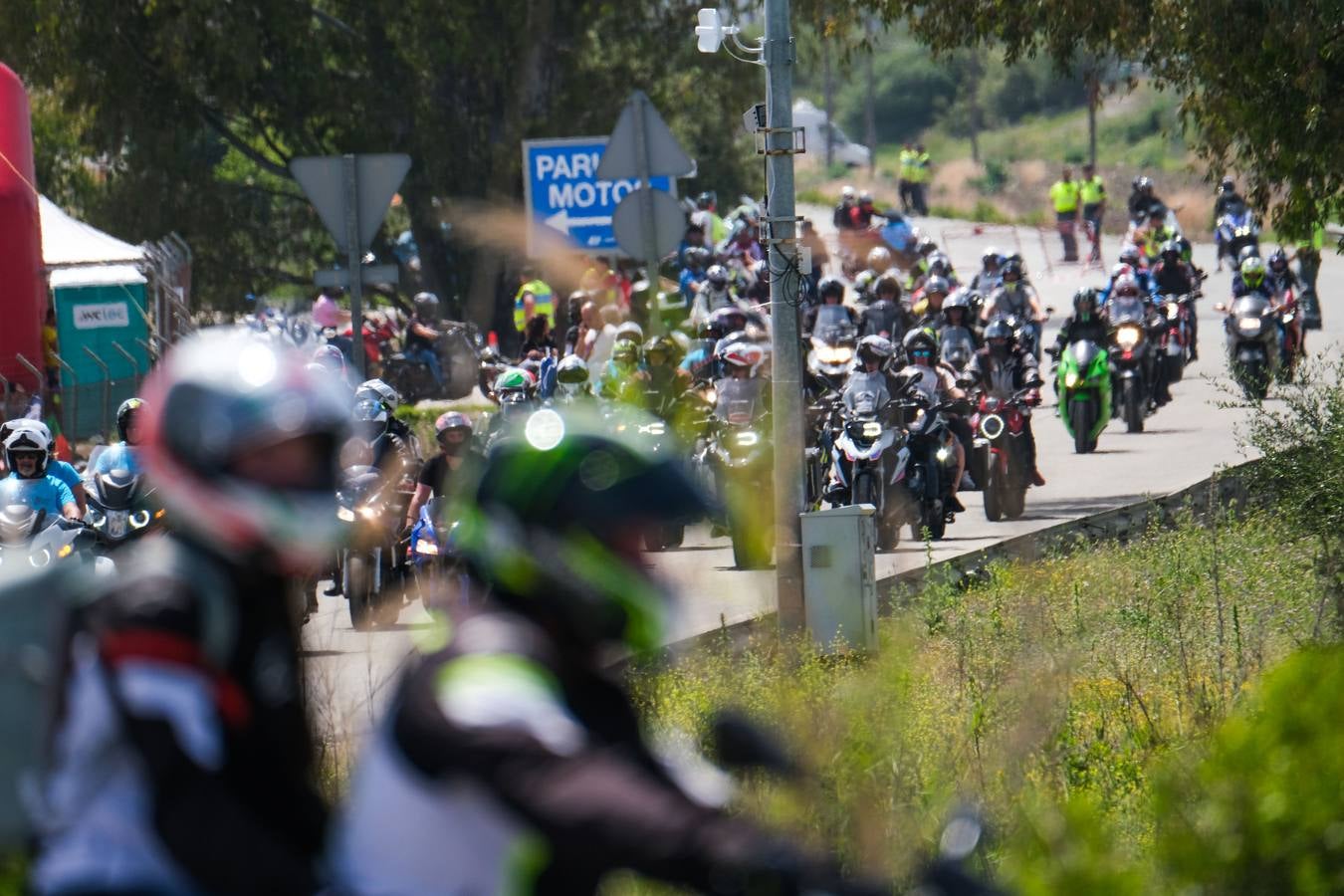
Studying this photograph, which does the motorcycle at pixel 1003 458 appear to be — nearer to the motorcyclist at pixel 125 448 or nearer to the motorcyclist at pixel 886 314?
the motorcyclist at pixel 886 314

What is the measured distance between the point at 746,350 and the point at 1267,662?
7086 mm

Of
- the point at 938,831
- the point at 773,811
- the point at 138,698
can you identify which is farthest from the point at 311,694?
the point at 138,698

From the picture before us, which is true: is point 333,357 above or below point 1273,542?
above

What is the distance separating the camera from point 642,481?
130 inches

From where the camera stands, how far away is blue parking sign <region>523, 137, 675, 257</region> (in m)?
23.3

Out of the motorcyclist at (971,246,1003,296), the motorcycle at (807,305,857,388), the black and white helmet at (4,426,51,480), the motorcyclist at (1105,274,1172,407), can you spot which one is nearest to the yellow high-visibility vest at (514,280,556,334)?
the motorcycle at (807,305,857,388)

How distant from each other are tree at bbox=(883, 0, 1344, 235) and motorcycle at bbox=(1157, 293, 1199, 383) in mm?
9295

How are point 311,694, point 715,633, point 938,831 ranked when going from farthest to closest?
point 715,633, point 311,694, point 938,831

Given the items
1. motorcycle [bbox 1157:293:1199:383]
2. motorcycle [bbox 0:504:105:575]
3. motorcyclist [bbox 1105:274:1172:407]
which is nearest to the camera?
motorcycle [bbox 0:504:105:575]

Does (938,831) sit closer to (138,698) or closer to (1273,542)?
(138,698)

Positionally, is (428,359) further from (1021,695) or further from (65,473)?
(1021,695)

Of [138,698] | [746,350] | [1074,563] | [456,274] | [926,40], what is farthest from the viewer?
[456,274]

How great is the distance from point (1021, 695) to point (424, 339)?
67.2 ft

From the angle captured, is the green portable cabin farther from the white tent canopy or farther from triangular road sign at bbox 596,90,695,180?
triangular road sign at bbox 596,90,695,180
